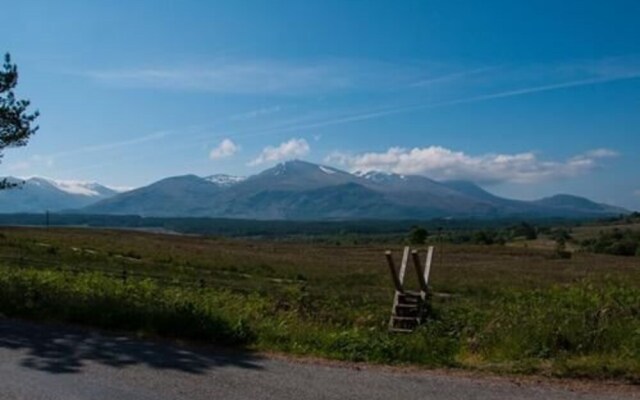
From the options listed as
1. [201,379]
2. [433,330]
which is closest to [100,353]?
[201,379]

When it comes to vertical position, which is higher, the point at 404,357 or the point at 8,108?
the point at 8,108

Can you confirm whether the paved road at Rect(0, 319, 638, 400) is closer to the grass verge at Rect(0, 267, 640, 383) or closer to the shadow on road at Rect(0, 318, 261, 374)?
the shadow on road at Rect(0, 318, 261, 374)

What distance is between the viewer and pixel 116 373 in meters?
8.84

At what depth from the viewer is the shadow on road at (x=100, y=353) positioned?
9328 mm

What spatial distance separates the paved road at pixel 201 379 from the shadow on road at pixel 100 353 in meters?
0.01

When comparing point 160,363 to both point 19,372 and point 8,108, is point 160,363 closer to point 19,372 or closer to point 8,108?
point 19,372

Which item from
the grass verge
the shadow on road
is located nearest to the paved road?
the shadow on road

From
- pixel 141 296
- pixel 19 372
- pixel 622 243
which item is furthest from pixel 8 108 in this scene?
pixel 622 243

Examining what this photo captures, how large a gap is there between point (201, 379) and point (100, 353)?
218 centimetres

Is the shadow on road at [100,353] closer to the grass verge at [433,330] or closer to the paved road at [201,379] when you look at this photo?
the paved road at [201,379]

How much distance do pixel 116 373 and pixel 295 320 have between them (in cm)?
503

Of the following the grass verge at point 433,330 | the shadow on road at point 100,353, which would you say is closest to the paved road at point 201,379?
the shadow on road at point 100,353

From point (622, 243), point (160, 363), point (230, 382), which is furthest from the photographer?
point (622, 243)

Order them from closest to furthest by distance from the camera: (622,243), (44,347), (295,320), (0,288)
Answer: (44,347) → (295,320) → (0,288) → (622,243)
